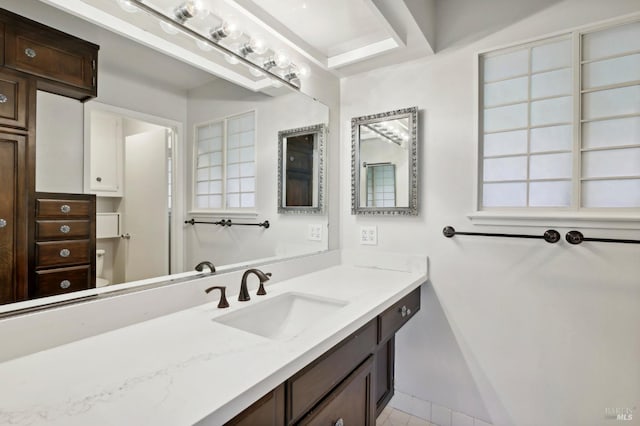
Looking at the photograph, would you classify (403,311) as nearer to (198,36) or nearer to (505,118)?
(505,118)

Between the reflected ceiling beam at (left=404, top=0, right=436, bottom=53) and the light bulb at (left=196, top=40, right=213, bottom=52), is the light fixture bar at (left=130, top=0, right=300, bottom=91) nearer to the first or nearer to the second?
the light bulb at (left=196, top=40, right=213, bottom=52)

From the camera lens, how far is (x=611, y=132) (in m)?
1.32

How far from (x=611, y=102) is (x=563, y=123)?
172 millimetres

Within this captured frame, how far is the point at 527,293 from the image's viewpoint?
150 cm

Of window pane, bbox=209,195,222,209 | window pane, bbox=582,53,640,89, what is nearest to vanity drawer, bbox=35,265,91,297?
window pane, bbox=209,195,222,209

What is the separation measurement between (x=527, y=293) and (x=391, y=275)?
635mm

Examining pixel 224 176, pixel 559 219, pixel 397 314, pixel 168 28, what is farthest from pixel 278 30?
pixel 559 219

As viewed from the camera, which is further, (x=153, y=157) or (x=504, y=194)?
(x=504, y=194)

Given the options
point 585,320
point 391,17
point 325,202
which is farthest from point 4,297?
point 585,320

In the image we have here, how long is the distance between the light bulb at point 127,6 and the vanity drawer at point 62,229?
67cm

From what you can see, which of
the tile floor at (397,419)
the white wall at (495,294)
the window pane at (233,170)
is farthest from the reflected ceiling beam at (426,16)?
the tile floor at (397,419)

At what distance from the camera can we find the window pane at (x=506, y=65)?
4.93 feet

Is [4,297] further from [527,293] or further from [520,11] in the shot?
[520,11]

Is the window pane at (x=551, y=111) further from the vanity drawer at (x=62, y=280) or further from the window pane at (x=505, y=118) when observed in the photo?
the vanity drawer at (x=62, y=280)
